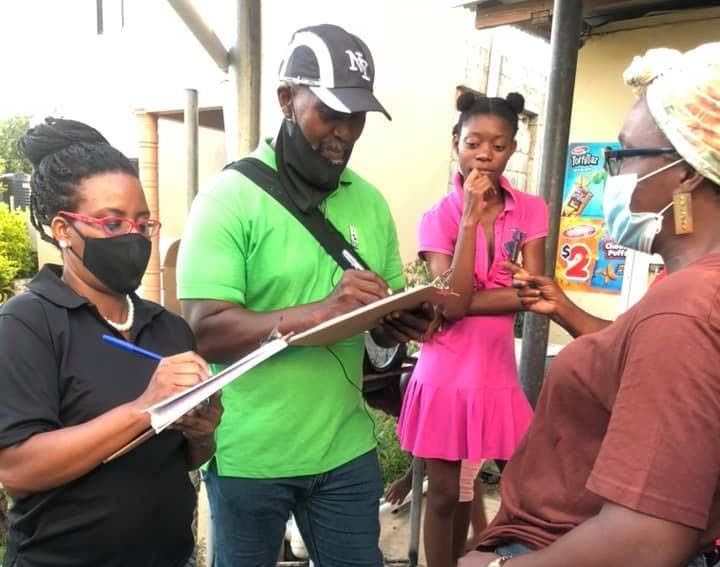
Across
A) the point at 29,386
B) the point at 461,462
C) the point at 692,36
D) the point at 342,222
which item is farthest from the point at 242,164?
the point at 692,36

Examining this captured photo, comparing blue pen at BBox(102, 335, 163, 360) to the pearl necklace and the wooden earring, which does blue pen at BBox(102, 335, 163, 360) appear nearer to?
the pearl necklace

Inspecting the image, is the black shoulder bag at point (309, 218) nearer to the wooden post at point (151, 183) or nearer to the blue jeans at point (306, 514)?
the blue jeans at point (306, 514)

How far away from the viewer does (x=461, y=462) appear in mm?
2564

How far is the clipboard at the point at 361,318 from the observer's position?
1.47 meters

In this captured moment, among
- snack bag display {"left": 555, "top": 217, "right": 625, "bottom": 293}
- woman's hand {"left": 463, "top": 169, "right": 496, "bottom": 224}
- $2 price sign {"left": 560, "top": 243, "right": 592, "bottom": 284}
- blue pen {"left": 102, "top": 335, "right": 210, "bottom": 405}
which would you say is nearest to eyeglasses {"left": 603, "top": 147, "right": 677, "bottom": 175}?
woman's hand {"left": 463, "top": 169, "right": 496, "bottom": 224}

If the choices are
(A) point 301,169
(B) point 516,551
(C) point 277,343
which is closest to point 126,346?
(C) point 277,343

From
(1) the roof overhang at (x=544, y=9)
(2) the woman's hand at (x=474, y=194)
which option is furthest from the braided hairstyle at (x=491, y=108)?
(1) the roof overhang at (x=544, y=9)

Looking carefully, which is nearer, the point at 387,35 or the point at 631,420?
the point at 631,420

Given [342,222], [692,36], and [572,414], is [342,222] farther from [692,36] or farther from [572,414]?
[692,36]

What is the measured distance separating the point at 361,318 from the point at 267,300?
385mm

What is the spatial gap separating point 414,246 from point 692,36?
340 cm

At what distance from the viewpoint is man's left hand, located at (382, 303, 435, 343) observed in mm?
1990

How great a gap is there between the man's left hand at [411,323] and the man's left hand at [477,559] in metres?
0.80

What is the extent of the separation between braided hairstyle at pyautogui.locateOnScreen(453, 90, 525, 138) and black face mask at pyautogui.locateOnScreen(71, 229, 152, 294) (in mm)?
1612
